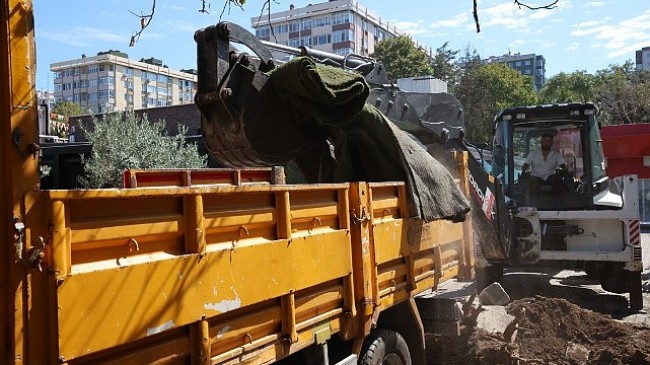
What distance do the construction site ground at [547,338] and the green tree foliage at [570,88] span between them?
3546 cm

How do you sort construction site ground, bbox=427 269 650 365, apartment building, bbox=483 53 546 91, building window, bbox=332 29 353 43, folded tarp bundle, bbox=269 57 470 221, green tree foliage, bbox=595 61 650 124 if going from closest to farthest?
1. folded tarp bundle, bbox=269 57 470 221
2. construction site ground, bbox=427 269 650 365
3. green tree foliage, bbox=595 61 650 124
4. building window, bbox=332 29 353 43
5. apartment building, bbox=483 53 546 91

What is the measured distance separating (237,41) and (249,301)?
2.14 m

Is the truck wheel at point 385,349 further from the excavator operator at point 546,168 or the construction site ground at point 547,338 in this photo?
the excavator operator at point 546,168

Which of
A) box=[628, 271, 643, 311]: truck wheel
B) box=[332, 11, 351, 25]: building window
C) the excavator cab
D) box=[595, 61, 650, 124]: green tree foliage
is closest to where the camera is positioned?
box=[628, 271, 643, 311]: truck wheel

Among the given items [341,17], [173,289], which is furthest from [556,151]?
[341,17]

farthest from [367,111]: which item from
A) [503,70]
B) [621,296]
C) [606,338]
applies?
[503,70]

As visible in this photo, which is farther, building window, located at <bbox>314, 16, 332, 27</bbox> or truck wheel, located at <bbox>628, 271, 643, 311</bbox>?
building window, located at <bbox>314, 16, 332, 27</bbox>

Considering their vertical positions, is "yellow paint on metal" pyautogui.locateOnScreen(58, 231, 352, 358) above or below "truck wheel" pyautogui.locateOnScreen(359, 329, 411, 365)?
above

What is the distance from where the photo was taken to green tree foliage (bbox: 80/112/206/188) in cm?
1142

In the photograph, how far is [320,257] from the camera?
10.9 ft

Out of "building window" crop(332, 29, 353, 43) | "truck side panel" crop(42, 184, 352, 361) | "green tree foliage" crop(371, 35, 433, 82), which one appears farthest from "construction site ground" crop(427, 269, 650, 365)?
"building window" crop(332, 29, 353, 43)

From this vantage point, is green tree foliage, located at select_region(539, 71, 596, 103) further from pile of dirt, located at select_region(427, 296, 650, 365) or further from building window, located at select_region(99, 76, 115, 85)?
building window, located at select_region(99, 76, 115, 85)

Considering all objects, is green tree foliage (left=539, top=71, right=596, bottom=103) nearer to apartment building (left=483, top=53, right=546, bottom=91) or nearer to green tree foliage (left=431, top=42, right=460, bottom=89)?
green tree foliage (left=431, top=42, right=460, bottom=89)

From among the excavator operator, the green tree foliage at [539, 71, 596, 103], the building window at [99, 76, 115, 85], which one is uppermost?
the building window at [99, 76, 115, 85]
